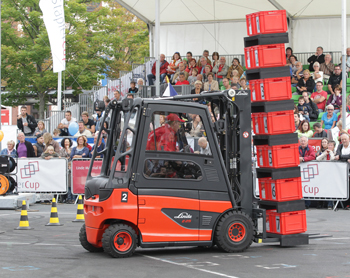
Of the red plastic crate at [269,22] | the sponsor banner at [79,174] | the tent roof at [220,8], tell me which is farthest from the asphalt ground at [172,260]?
the tent roof at [220,8]

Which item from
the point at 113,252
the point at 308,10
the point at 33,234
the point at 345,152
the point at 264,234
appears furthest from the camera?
the point at 308,10

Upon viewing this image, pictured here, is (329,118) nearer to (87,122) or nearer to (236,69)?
(236,69)

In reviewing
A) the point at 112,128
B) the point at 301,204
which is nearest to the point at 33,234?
the point at 112,128

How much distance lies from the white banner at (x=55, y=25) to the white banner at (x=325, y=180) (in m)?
14.8

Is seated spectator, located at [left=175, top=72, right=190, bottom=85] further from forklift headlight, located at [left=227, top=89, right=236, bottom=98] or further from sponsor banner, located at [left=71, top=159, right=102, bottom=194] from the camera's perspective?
forklift headlight, located at [left=227, top=89, right=236, bottom=98]

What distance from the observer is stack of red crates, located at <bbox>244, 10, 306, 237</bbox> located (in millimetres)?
9297

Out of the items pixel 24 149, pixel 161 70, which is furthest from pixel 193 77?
pixel 24 149

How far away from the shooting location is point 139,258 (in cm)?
851

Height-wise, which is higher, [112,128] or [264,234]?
[112,128]

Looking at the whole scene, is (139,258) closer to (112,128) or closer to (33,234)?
(112,128)

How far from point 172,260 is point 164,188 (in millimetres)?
1086

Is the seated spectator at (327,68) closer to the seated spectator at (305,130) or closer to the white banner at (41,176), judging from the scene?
the seated spectator at (305,130)

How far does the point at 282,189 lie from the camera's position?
30.7 feet

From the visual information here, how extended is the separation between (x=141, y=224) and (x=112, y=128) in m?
1.76
